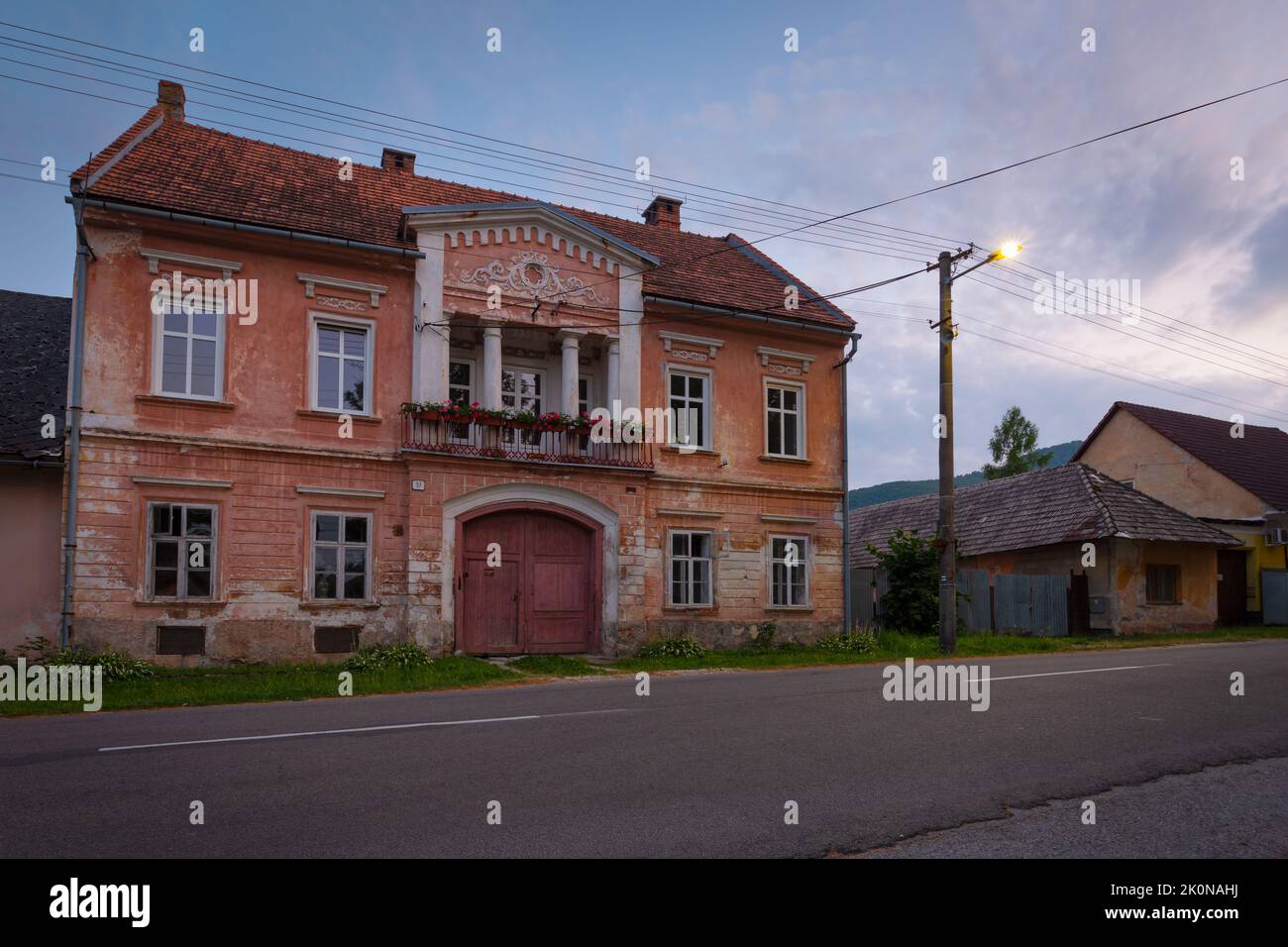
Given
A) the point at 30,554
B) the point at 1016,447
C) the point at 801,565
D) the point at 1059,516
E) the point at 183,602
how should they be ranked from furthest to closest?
the point at 1016,447, the point at 1059,516, the point at 801,565, the point at 30,554, the point at 183,602

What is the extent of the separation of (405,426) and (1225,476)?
1188 inches

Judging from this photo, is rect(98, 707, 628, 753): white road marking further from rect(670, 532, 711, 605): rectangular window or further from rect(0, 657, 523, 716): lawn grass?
rect(670, 532, 711, 605): rectangular window

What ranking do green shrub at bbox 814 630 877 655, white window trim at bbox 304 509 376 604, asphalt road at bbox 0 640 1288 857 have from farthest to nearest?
green shrub at bbox 814 630 877 655
white window trim at bbox 304 509 376 604
asphalt road at bbox 0 640 1288 857

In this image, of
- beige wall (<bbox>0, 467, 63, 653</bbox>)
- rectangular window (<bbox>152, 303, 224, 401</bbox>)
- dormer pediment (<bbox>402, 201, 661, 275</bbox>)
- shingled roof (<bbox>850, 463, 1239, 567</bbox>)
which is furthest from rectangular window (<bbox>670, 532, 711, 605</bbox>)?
shingled roof (<bbox>850, 463, 1239, 567</bbox>)

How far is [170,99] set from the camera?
19.7m

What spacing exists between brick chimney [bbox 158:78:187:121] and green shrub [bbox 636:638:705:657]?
14462 millimetres

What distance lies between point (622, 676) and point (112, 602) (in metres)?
8.36

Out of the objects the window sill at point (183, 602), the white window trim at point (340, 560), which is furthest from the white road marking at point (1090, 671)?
the window sill at point (183, 602)

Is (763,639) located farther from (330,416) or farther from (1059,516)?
(1059,516)

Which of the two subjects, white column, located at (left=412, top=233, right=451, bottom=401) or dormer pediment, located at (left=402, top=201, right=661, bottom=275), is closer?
white column, located at (left=412, top=233, right=451, bottom=401)

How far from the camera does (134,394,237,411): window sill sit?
53.5 feet

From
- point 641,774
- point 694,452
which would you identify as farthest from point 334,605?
point 641,774

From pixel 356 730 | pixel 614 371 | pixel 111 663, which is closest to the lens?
pixel 356 730
